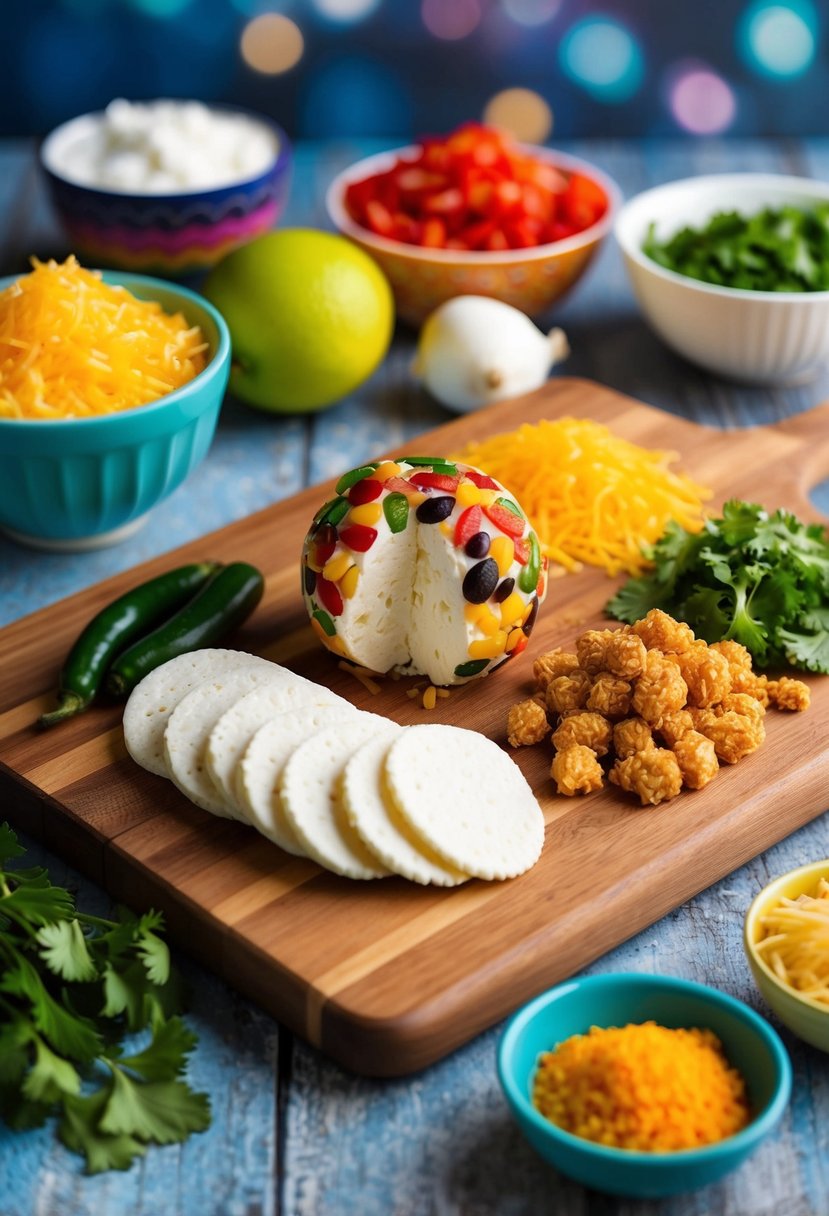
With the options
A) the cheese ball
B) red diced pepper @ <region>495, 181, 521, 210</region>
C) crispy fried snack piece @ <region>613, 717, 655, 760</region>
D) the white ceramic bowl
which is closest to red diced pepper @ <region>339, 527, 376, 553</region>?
the cheese ball

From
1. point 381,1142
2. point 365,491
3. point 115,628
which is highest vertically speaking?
point 365,491

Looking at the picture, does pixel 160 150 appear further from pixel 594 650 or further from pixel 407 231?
pixel 594 650

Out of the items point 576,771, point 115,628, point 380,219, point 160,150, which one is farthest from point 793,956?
point 160,150

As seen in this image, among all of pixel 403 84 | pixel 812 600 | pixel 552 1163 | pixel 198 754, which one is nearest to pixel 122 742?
pixel 198 754

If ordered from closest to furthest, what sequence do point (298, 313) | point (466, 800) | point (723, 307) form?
1. point (466, 800)
2. point (298, 313)
3. point (723, 307)

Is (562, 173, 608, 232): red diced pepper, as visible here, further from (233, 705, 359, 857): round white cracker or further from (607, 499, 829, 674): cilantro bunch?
(233, 705, 359, 857): round white cracker

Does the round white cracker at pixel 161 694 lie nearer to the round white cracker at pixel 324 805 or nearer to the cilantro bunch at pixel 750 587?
the round white cracker at pixel 324 805
